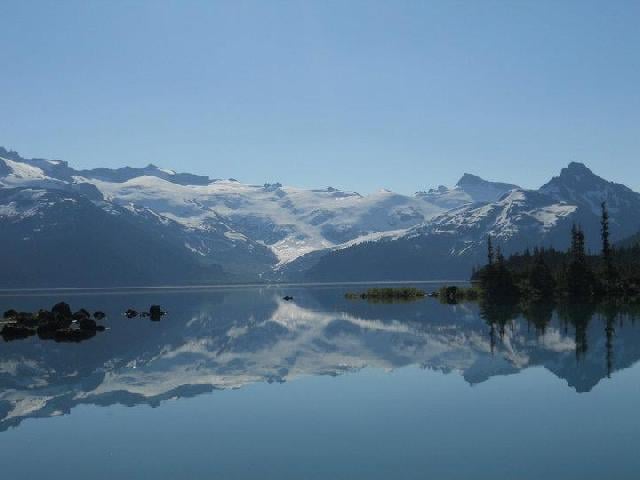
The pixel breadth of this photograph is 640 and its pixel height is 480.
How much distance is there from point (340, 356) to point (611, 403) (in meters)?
32.2

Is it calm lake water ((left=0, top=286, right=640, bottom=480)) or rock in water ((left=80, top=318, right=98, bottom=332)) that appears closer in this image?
calm lake water ((left=0, top=286, right=640, bottom=480))

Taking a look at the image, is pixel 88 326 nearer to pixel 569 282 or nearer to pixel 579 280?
pixel 569 282

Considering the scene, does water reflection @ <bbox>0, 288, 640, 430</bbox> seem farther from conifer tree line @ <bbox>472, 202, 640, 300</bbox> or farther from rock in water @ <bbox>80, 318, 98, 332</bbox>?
conifer tree line @ <bbox>472, 202, 640, 300</bbox>

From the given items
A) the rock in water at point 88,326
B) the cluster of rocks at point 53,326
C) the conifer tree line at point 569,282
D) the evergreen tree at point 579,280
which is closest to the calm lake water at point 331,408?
the cluster of rocks at point 53,326

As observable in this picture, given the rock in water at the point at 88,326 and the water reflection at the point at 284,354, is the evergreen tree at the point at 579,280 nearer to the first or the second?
the water reflection at the point at 284,354

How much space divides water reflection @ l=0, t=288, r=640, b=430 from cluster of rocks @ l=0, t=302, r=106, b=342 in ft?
11.4

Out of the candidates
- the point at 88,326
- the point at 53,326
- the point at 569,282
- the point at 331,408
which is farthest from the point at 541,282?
the point at 331,408

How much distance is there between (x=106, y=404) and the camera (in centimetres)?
4541

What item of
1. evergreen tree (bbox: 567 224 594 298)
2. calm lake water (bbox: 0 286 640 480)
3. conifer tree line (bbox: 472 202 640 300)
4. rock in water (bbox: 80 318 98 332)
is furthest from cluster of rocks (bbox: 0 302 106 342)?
evergreen tree (bbox: 567 224 594 298)

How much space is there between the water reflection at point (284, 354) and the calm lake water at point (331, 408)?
10.6 inches

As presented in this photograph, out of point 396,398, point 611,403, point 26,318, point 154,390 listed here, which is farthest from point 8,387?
point 26,318

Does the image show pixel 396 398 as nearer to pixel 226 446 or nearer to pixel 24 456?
pixel 226 446

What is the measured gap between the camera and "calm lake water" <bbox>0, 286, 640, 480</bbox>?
28562mm

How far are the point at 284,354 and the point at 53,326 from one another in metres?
49.2
